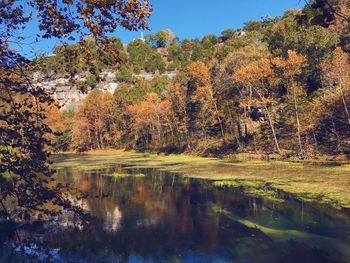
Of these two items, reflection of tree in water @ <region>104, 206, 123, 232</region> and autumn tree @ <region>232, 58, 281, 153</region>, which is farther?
autumn tree @ <region>232, 58, 281, 153</region>

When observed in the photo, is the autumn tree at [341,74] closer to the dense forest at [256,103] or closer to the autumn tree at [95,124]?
the dense forest at [256,103]

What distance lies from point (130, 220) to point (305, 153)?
25.7 meters

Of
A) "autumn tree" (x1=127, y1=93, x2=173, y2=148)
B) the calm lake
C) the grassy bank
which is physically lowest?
the calm lake

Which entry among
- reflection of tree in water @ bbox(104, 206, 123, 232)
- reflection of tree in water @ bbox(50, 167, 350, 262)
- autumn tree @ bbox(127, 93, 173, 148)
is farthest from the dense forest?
reflection of tree in water @ bbox(104, 206, 123, 232)

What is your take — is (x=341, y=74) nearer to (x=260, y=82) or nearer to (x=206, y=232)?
(x=260, y=82)

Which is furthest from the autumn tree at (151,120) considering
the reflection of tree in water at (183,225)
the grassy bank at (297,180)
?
the reflection of tree in water at (183,225)

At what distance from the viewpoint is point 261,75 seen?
136 feet

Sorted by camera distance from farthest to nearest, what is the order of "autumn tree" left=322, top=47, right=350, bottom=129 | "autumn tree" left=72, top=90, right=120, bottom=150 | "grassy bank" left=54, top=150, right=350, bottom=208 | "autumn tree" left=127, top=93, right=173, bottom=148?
"autumn tree" left=72, top=90, right=120, bottom=150
"autumn tree" left=127, top=93, right=173, bottom=148
"autumn tree" left=322, top=47, right=350, bottom=129
"grassy bank" left=54, top=150, right=350, bottom=208

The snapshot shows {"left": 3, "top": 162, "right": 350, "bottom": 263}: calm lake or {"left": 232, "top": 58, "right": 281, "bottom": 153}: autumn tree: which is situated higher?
{"left": 232, "top": 58, "right": 281, "bottom": 153}: autumn tree

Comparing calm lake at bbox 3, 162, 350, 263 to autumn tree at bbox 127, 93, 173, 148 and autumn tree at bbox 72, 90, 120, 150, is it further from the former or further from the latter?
autumn tree at bbox 72, 90, 120, 150

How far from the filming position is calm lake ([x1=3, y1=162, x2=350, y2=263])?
37.6 feet

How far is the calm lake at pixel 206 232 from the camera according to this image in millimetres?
11452

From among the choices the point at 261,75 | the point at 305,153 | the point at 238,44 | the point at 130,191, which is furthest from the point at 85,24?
the point at 238,44

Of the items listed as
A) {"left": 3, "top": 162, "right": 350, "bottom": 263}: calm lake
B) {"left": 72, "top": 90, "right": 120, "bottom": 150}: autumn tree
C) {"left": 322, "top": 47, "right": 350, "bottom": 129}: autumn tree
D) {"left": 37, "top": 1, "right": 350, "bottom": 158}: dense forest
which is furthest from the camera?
{"left": 72, "top": 90, "right": 120, "bottom": 150}: autumn tree
